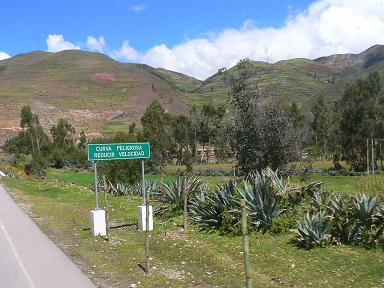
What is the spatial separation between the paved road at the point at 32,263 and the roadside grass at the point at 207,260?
0.34 meters

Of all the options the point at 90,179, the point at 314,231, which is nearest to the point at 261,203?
the point at 314,231

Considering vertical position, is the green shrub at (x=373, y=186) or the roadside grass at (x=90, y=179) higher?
the green shrub at (x=373, y=186)

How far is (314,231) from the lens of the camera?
→ 34.1 ft

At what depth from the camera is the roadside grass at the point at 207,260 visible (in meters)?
8.43

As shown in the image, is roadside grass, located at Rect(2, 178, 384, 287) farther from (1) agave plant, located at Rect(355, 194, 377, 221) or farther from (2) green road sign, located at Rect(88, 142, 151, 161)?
(2) green road sign, located at Rect(88, 142, 151, 161)

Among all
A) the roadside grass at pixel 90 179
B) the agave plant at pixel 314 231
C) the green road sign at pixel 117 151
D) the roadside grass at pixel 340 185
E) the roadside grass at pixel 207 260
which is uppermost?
the green road sign at pixel 117 151

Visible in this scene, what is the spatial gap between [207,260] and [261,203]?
270cm

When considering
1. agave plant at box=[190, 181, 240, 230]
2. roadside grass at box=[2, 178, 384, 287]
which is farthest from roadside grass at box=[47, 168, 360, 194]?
roadside grass at box=[2, 178, 384, 287]

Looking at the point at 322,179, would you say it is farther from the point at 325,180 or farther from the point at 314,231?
the point at 314,231

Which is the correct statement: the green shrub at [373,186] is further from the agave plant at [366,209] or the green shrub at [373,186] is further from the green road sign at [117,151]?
the green road sign at [117,151]

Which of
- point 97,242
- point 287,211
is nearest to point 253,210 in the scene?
point 287,211

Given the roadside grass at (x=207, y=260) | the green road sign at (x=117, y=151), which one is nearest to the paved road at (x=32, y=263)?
the roadside grass at (x=207, y=260)

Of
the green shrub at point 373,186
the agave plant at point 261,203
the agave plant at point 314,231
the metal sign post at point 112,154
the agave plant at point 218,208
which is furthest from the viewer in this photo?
the green shrub at point 373,186

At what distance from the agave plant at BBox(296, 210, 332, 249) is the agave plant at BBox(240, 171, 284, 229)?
1340 millimetres
